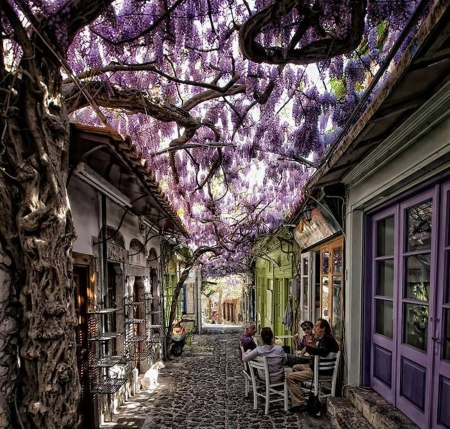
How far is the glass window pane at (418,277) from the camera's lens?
3.06m

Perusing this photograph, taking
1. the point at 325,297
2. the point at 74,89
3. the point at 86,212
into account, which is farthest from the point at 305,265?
the point at 74,89

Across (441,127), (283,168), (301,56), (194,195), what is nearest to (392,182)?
(441,127)

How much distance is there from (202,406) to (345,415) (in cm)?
265

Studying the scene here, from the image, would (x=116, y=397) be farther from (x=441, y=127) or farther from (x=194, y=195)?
(x=441, y=127)

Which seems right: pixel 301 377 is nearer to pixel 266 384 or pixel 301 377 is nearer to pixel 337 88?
pixel 266 384

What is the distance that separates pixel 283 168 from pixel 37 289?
620 centimetres

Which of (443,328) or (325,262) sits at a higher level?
(325,262)

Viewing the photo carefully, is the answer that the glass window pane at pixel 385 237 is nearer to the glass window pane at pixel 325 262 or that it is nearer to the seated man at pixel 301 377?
the seated man at pixel 301 377

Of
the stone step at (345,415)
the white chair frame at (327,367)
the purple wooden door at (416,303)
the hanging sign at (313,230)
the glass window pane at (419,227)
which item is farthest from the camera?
the hanging sign at (313,230)

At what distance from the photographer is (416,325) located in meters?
3.23

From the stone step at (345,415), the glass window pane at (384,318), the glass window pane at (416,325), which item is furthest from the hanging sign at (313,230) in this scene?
the stone step at (345,415)

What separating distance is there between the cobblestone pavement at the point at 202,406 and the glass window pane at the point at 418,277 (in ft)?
7.05

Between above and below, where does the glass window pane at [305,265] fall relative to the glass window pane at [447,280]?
below

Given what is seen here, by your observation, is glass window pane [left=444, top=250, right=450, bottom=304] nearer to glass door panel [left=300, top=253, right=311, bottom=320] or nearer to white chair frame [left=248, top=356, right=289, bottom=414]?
white chair frame [left=248, top=356, right=289, bottom=414]
